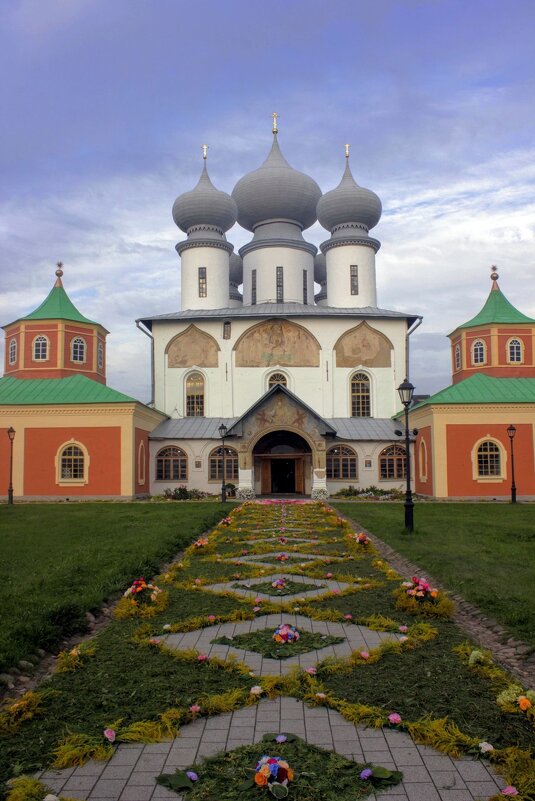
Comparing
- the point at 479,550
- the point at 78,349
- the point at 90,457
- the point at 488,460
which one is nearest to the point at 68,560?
the point at 479,550

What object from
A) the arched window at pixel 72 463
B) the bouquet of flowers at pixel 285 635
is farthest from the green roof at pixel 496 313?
the bouquet of flowers at pixel 285 635

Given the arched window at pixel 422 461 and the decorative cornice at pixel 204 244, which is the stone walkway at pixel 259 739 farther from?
the decorative cornice at pixel 204 244

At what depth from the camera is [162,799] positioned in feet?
11.4

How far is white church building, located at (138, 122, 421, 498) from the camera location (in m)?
29.8

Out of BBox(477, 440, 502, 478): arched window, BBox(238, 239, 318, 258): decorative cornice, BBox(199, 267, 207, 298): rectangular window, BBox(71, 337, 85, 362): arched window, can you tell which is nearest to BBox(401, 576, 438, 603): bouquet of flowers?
BBox(477, 440, 502, 478): arched window

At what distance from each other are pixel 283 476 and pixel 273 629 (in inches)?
1009

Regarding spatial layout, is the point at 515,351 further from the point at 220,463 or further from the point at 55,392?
the point at 55,392

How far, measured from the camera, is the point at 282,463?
3203 cm

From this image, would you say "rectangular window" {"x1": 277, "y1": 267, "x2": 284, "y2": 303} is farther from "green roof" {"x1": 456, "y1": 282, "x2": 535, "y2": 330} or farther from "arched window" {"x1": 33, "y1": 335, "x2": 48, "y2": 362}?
"arched window" {"x1": 33, "y1": 335, "x2": 48, "y2": 362}

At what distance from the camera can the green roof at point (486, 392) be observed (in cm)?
2695

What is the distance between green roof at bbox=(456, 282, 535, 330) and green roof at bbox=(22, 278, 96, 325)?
17180mm

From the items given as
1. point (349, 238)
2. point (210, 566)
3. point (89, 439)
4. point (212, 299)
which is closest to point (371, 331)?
point (349, 238)

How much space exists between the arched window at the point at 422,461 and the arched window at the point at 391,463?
110 centimetres

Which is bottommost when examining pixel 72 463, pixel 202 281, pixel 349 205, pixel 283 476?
pixel 283 476
